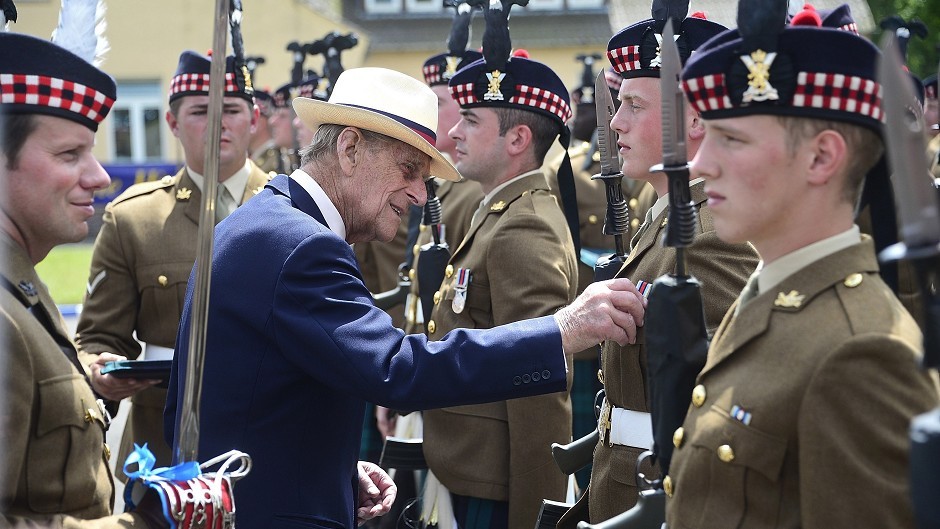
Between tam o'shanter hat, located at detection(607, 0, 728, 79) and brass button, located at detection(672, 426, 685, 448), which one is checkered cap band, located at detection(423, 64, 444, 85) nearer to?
tam o'shanter hat, located at detection(607, 0, 728, 79)

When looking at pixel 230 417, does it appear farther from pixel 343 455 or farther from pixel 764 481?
pixel 764 481

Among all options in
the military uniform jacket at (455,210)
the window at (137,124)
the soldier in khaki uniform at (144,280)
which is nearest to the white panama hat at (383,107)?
the soldier in khaki uniform at (144,280)

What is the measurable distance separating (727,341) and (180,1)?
2603 cm

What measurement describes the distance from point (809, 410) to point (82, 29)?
7.67 ft

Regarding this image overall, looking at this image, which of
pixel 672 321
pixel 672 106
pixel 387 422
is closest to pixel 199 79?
pixel 387 422

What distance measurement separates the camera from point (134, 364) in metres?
4.02

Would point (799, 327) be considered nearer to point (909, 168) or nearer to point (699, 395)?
point (699, 395)

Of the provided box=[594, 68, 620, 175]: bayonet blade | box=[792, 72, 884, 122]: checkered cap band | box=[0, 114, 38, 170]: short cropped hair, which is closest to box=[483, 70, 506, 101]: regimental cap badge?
box=[594, 68, 620, 175]: bayonet blade

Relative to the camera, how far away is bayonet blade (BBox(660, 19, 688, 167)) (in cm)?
252

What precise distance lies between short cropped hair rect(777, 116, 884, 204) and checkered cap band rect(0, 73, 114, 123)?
1.78 meters

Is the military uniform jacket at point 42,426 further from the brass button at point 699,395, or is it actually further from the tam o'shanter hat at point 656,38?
the tam o'shanter hat at point 656,38

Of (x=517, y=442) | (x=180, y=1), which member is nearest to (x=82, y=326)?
(x=517, y=442)

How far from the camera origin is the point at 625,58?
11.5ft

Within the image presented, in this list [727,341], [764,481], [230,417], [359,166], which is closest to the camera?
[764,481]
